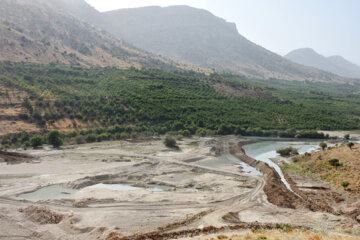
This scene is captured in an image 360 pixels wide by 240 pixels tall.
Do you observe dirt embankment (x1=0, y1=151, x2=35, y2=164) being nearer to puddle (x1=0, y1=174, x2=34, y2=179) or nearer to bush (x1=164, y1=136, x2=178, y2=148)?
puddle (x1=0, y1=174, x2=34, y2=179)

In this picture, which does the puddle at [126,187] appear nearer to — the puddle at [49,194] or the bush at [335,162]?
the puddle at [49,194]

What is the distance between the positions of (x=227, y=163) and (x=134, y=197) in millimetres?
25985

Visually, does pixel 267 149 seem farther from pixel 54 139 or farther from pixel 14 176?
pixel 14 176

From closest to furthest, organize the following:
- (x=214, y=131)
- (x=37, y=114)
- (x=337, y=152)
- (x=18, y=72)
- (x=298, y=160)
Answer: 1. (x=337, y=152)
2. (x=298, y=160)
3. (x=37, y=114)
4. (x=214, y=131)
5. (x=18, y=72)

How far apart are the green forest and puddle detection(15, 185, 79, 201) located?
43.4 metres

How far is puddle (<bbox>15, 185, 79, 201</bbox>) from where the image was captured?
1332 inches

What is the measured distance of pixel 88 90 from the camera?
110 metres

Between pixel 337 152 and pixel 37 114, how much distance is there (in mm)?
75454

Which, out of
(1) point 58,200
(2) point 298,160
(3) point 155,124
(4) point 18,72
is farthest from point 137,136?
(4) point 18,72

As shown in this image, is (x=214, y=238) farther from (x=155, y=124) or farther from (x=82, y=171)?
(x=155, y=124)

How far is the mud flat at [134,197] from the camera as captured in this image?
25.0 meters

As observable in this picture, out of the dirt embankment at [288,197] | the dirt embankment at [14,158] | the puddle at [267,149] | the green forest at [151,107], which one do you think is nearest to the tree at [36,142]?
the dirt embankment at [14,158]

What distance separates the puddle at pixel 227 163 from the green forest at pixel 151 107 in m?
27.4

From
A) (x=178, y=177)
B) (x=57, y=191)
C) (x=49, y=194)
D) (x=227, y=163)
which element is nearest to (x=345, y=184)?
(x=227, y=163)
